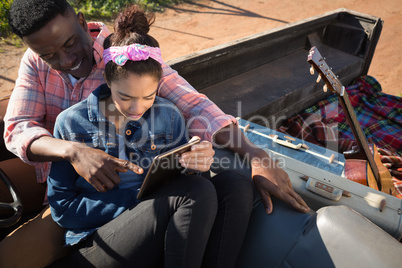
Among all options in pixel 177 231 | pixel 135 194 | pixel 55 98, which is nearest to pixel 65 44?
pixel 55 98

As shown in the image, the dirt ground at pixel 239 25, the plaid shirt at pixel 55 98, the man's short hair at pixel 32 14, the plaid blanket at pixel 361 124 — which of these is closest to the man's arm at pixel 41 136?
the plaid shirt at pixel 55 98

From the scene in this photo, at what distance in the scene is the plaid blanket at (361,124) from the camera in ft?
10.8

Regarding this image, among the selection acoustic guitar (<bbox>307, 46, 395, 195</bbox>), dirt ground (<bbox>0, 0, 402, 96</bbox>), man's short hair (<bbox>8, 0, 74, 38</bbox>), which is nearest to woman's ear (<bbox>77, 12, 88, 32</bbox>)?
man's short hair (<bbox>8, 0, 74, 38</bbox>)

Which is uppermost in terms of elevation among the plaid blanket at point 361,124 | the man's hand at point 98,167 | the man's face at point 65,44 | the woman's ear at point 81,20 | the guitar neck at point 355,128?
the woman's ear at point 81,20

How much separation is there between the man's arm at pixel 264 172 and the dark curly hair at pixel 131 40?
1.73ft

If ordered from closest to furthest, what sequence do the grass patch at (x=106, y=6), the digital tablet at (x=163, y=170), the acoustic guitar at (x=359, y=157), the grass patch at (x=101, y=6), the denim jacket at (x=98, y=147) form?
the digital tablet at (x=163, y=170)
the denim jacket at (x=98, y=147)
the acoustic guitar at (x=359, y=157)
the grass patch at (x=101, y=6)
the grass patch at (x=106, y=6)

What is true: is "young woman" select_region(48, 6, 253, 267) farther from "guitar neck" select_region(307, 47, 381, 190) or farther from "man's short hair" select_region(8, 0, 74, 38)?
"guitar neck" select_region(307, 47, 381, 190)

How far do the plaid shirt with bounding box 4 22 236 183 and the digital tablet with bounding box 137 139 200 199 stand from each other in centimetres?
39

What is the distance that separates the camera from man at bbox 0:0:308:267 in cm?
147

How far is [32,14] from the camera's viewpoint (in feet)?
5.04

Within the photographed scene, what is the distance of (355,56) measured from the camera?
4430 mm

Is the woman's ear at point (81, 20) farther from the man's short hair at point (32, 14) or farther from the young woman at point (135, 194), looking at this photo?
the young woman at point (135, 194)

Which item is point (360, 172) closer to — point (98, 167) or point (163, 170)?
point (163, 170)

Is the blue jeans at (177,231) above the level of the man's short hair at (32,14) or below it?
below
